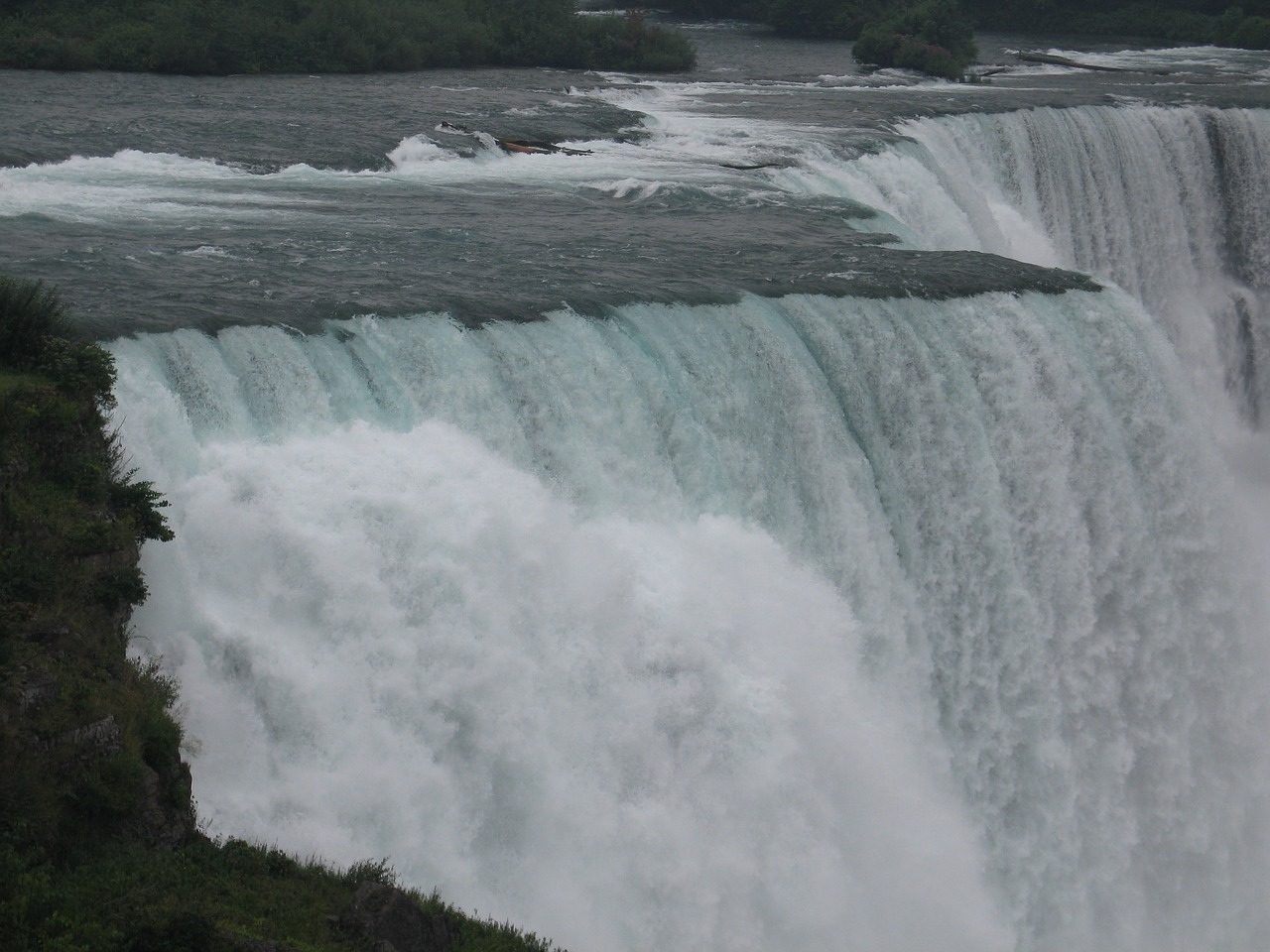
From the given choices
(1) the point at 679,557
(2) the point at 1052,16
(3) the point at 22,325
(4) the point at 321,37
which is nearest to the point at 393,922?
(1) the point at 679,557

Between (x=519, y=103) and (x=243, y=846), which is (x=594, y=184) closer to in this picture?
(x=519, y=103)

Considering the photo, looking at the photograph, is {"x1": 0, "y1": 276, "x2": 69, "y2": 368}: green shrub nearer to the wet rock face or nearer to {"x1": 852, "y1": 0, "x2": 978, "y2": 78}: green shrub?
the wet rock face

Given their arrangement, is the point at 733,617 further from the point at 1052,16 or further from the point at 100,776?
the point at 1052,16

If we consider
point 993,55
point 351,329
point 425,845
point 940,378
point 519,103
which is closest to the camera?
point 425,845

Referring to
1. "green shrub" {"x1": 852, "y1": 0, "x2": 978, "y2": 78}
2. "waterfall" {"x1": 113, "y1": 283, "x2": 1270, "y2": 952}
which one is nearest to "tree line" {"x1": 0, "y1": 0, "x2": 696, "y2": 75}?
"green shrub" {"x1": 852, "y1": 0, "x2": 978, "y2": 78}

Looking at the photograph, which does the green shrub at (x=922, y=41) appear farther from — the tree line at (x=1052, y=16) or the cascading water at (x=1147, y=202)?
the cascading water at (x=1147, y=202)

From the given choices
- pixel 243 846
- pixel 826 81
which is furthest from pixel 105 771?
pixel 826 81

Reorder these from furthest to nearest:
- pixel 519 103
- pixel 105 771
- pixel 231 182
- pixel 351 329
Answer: pixel 519 103 → pixel 231 182 → pixel 351 329 → pixel 105 771

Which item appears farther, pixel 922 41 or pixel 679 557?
pixel 922 41
